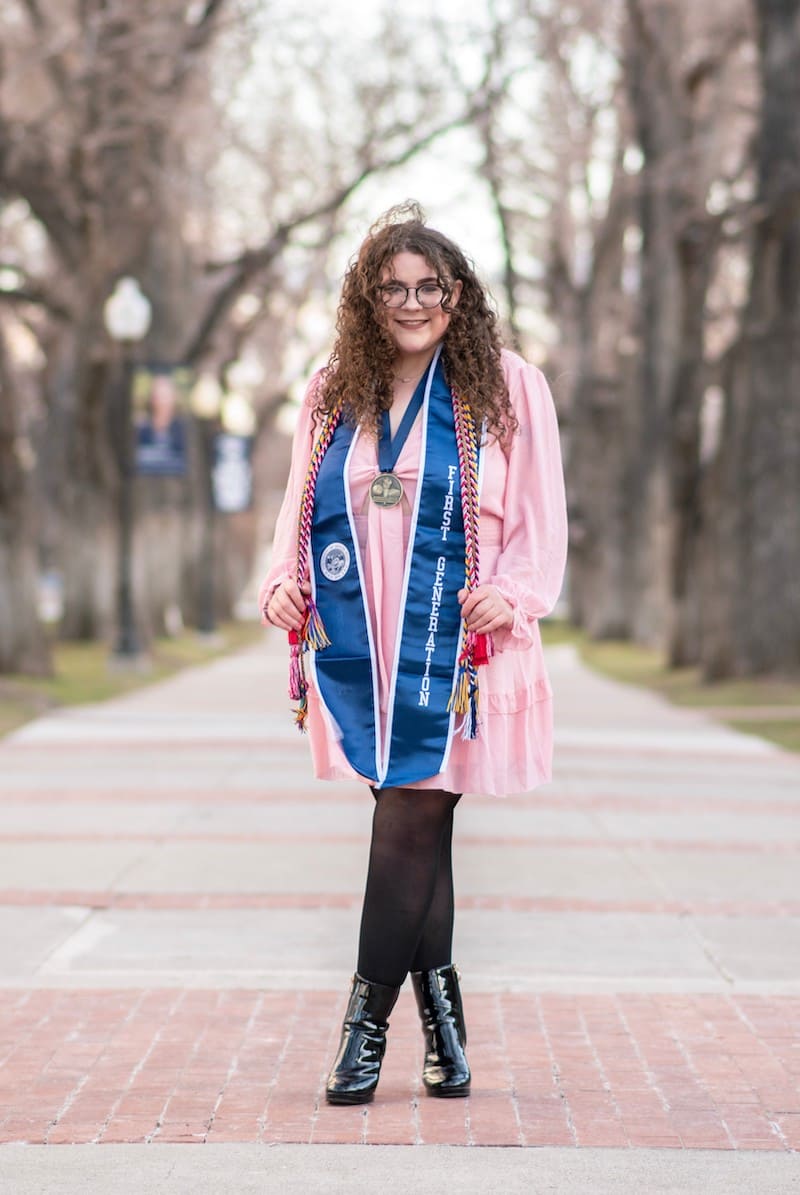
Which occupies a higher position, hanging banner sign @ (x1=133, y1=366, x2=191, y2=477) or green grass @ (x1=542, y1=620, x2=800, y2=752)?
hanging banner sign @ (x1=133, y1=366, x2=191, y2=477)

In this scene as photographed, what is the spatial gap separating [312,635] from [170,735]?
10322mm

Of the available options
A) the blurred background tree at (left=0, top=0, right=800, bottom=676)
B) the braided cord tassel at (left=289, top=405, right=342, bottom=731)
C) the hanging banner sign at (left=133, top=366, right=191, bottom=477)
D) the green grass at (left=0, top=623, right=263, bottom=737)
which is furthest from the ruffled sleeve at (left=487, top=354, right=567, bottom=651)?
the hanging banner sign at (left=133, top=366, right=191, bottom=477)

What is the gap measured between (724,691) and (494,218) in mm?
13719

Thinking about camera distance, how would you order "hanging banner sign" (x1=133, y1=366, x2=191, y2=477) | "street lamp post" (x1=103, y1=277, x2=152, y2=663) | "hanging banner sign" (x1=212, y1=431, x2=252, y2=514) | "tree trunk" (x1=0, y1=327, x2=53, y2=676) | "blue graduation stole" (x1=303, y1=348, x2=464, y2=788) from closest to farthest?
"blue graduation stole" (x1=303, y1=348, x2=464, y2=788) < "tree trunk" (x1=0, y1=327, x2=53, y2=676) < "street lamp post" (x1=103, y1=277, x2=152, y2=663) < "hanging banner sign" (x1=133, y1=366, x2=191, y2=477) < "hanging banner sign" (x1=212, y1=431, x2=252, y2=514)

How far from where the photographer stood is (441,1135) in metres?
4.45

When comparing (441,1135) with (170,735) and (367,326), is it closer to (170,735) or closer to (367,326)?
(367,326)

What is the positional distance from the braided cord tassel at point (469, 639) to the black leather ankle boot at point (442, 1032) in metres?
0.64

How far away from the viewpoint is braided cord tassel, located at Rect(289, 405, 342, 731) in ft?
15.5

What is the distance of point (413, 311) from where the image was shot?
4754 mm

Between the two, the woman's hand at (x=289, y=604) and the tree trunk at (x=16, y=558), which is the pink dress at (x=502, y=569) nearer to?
the woman's hand at (x=289, y=604)

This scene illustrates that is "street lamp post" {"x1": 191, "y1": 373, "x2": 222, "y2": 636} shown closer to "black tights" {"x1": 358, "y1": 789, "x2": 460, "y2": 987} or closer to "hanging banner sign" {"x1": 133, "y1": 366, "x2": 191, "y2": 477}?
"hanging banner sign" {"x1": 133, "y1": 366, "x2": 191, "y2": 477}

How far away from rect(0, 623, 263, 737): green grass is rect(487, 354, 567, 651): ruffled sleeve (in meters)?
10.5

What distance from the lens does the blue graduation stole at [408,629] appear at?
462cm

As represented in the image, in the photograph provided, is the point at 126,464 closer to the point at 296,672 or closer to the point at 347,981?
the point at 347,981
